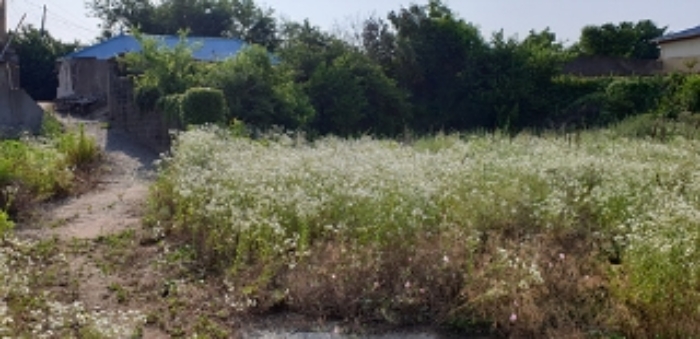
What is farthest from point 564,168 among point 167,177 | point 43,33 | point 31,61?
point 43,33

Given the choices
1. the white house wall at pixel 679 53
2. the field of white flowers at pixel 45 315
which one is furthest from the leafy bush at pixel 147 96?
the white house wall at pixel 679 53

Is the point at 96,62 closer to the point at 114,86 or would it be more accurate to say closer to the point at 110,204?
the point at 114,86

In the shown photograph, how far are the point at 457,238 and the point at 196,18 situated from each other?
2826 cm

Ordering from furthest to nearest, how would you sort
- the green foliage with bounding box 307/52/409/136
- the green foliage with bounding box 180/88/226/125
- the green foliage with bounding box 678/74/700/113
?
the green foliage with bounding box 307/52/409/136 < the green foliage with bounding box 678/74/700/113 < the green foliage with bounding box 180/88/226/125

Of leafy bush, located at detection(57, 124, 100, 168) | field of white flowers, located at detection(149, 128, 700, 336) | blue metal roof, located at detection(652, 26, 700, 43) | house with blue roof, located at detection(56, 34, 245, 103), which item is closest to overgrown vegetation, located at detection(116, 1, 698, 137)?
leafy bush, located at detection(57, 124, 100, 168)

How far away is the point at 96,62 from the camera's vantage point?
19969mm

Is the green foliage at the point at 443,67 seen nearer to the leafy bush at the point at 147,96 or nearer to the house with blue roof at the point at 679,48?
the leafy bush at the point at 147,96

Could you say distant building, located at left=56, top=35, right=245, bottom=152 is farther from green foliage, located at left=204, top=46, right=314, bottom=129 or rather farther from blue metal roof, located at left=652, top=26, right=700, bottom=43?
blue metal roof, located at left=652, top=26, right=700, bottom=43

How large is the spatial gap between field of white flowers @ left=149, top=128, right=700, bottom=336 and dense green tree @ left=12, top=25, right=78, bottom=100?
21168 mm

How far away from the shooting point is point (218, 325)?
436 cm

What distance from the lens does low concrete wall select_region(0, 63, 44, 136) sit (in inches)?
538

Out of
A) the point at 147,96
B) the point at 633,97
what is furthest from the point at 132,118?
the point at 633,97

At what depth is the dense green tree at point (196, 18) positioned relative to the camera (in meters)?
30.4

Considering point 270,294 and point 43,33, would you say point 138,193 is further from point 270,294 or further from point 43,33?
point 43,33
